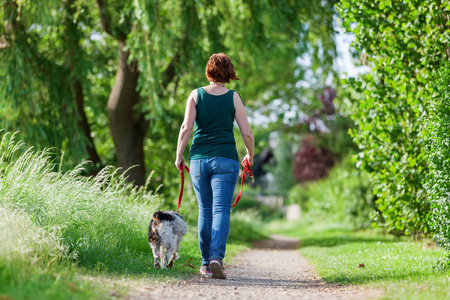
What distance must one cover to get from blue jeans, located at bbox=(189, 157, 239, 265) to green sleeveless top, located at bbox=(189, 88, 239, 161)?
3.7 inches

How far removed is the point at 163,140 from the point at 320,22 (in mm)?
4826

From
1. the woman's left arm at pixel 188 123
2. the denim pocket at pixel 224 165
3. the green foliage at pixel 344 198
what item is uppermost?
the woman's left arm at pixel 188 123

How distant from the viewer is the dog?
543 cm

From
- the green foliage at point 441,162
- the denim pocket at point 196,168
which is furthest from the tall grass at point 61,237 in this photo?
the green foliage at point 441,162

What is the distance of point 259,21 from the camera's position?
11039mm

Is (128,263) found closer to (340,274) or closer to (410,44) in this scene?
(340,274)

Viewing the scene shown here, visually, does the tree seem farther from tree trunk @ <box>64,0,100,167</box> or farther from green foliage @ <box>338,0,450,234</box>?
green foliage @ <box>338,0,450,234</box>

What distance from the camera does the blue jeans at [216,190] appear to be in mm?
5164

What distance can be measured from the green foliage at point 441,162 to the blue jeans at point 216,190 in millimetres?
2169

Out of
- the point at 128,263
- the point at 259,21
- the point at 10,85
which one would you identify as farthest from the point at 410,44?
the point at 10,85

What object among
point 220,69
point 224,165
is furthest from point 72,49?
point 224,165

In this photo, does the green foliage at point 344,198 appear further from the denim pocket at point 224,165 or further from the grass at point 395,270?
the denim pocket at point 224,165

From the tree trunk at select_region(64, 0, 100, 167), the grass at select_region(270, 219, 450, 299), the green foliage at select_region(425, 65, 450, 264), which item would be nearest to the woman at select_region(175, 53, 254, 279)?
the grass at select_region(270, 219, 450, 299)

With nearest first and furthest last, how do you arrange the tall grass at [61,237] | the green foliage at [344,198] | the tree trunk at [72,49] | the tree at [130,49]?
the tall grass at [61,237] < the tree at [130,49] < the tree trunk at [72,49] < the green foliage at [344,198]
